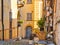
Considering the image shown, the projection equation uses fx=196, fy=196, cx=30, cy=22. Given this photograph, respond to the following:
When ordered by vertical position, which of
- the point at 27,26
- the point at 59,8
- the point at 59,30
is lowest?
the point at 27,26

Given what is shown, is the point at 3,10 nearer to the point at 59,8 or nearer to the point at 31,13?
the point at 59,8

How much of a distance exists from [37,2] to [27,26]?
3.03 metres

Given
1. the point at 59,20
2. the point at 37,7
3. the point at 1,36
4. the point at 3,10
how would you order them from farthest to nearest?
the point at 37,7
the point at 3,10
the point at 1,36
the point at 59,20

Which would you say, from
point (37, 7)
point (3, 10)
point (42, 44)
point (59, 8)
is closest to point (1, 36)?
point (3, 10)

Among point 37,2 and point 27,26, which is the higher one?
point 37,2

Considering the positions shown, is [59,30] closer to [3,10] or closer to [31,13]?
[3,10]

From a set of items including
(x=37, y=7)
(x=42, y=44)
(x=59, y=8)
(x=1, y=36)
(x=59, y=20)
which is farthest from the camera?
(x=37, y=7)

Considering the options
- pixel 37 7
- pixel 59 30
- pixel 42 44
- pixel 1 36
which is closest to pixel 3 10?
pixel 1 36

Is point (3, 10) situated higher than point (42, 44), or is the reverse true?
point (3, 10)

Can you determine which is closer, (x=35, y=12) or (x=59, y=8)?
(x=59, y=8)

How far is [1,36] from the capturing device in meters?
7.32

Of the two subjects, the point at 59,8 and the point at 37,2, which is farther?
the point at 37,2

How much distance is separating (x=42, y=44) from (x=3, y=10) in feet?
12.7

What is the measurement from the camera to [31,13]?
22547mm
